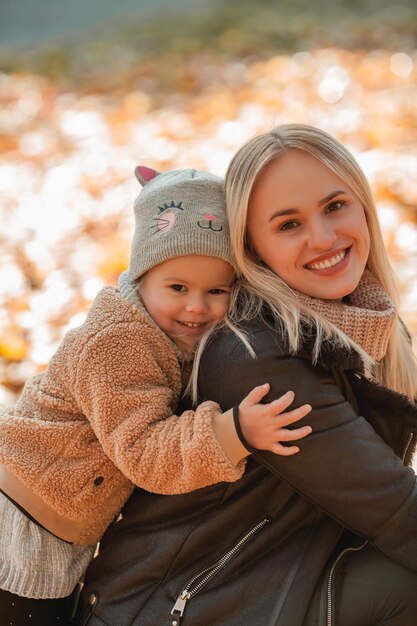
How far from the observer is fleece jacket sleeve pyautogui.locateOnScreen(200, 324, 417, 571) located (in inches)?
68.7

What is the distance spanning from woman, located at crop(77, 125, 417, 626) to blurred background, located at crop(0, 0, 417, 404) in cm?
45

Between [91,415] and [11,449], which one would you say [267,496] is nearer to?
[91,415]

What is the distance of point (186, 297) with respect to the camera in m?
1.99

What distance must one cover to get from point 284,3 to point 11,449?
9602mm

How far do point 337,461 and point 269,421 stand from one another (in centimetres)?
19

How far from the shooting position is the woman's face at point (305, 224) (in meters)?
1.97

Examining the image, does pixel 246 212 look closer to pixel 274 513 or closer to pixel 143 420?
pixel 143 420

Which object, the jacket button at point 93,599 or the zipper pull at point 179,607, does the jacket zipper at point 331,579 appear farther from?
the jacket button at point 93,599

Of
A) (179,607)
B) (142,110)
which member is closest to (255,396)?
(179,607)

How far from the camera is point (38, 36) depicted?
951cm

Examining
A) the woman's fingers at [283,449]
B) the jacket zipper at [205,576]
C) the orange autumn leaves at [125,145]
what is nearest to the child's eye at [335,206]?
the woman's fingers at [283,449]

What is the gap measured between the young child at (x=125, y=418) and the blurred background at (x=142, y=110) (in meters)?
0.56

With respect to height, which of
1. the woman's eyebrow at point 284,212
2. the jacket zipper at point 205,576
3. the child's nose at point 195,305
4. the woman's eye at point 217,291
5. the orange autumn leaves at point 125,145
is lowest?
the jacket zipper at point 205,576

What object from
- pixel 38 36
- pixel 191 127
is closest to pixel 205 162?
pixel 191 127
